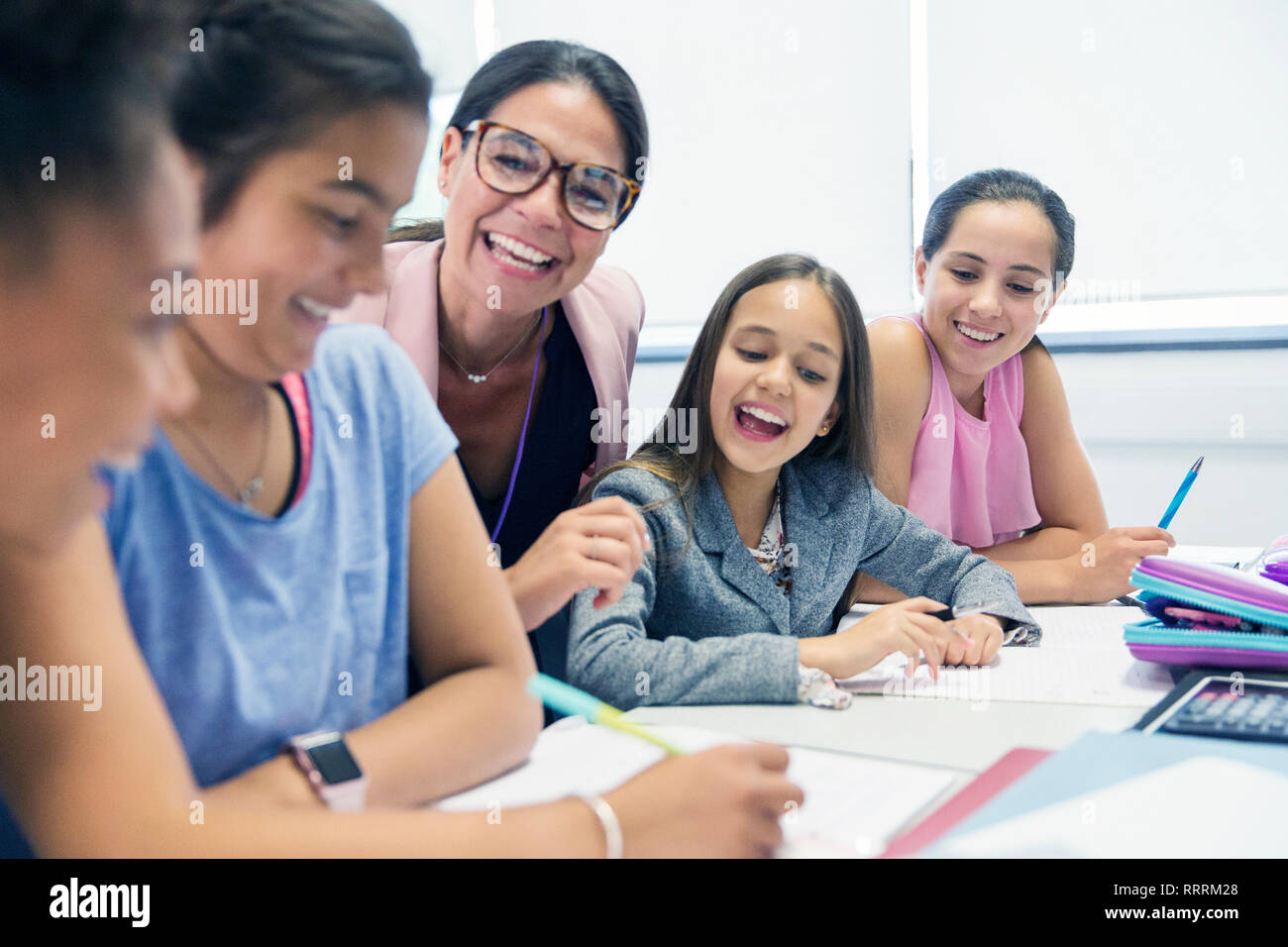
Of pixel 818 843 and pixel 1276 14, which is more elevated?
pixel 1276 14

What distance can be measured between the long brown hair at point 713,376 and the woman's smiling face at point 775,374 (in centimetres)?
1

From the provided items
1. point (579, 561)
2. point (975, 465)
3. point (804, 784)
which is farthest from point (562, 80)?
point (975, 465)

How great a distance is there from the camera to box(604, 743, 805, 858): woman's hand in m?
0.46

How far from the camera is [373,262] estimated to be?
49cm

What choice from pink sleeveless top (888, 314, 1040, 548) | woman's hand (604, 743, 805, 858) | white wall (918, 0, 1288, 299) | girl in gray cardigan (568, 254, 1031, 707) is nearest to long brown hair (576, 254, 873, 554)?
girl in gray cardigan (568, 254, 1031, 707)

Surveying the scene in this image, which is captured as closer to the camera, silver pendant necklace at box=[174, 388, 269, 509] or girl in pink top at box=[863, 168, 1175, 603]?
silver pendant necklace at box=[174, 388, 269, 509]

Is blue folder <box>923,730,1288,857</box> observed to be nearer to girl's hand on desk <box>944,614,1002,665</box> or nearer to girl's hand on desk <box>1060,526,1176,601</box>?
girl's hand on desk <box>944,614,1002,665</box>

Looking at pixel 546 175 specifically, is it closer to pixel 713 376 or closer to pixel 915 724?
pixel 713 376

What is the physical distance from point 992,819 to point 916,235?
2.54m

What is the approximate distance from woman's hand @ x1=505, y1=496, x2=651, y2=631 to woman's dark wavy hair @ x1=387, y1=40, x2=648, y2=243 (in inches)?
13.9

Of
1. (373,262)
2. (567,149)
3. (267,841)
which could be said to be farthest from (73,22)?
(567,149)

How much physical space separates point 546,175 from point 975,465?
0.81 metres

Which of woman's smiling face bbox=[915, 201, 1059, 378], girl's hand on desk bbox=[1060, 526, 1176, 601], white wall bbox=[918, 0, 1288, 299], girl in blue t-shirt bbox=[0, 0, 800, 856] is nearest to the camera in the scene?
girl in blue t-shirt bbox=[0, 0, 800, 856]
